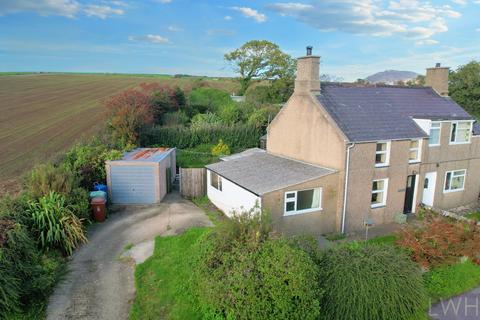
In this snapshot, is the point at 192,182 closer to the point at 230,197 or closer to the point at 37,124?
the point at 230,197

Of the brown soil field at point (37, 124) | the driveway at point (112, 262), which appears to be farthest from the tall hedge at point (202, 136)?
the driveway at point (112, 262)

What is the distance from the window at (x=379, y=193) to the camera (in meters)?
16.7

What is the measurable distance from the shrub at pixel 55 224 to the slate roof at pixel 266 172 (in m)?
6.99

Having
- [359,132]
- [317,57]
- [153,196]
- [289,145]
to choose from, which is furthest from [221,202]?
[317,57]

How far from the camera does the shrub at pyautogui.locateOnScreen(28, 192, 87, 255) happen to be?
12.1 meters

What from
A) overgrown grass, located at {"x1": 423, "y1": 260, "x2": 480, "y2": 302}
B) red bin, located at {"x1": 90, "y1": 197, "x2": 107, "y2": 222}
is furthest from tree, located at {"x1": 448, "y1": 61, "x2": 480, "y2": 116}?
red bin, located at {"x1": 90, "y1": 197, "x2": 107, "y2": 222}

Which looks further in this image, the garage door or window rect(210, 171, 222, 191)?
window rect(210, 171, 222, 191)

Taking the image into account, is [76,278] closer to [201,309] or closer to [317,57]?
[201,309]

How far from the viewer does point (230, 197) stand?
16.6 metres

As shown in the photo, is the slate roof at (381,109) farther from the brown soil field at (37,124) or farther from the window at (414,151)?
the brown soil field at (37,124)

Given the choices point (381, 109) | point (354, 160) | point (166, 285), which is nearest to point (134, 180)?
point (166, 285)

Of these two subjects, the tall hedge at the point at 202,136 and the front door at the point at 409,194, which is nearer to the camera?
the front door at the point at 409,194

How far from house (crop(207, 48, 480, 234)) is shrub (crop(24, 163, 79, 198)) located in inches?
282

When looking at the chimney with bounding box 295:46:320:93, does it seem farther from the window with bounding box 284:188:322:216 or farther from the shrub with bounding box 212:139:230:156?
the shrub with bounding box 212:139:230:156
